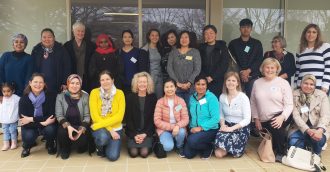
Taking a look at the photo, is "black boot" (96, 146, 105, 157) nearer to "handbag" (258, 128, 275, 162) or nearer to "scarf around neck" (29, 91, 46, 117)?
"scarf around neck" (29, 91, 46, 117)

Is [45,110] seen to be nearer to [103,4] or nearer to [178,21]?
[103,4]

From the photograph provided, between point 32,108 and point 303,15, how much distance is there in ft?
15.1

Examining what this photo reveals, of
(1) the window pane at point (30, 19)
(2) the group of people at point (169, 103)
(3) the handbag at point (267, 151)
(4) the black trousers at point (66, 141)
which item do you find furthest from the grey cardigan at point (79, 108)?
(3) the handbag at point (267, 151)

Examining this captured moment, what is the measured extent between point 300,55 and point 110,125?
268 cm

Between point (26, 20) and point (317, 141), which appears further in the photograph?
point (26, 20)

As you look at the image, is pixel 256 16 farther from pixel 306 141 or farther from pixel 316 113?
pixel 306 141

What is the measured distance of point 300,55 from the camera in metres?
4.30

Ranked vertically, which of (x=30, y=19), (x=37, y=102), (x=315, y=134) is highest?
(x=30, y=19)

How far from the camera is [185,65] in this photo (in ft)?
14.1

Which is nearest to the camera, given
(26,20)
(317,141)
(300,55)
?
(317,141)

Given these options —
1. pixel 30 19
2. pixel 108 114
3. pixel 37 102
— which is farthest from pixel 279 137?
pixel 30 19

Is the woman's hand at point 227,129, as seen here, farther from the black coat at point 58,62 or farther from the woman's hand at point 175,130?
the black coat at point 58,62

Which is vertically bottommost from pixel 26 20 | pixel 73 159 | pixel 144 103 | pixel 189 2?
pixel 73 159

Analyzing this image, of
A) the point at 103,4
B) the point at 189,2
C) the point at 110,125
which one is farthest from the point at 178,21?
the point at 110,125
